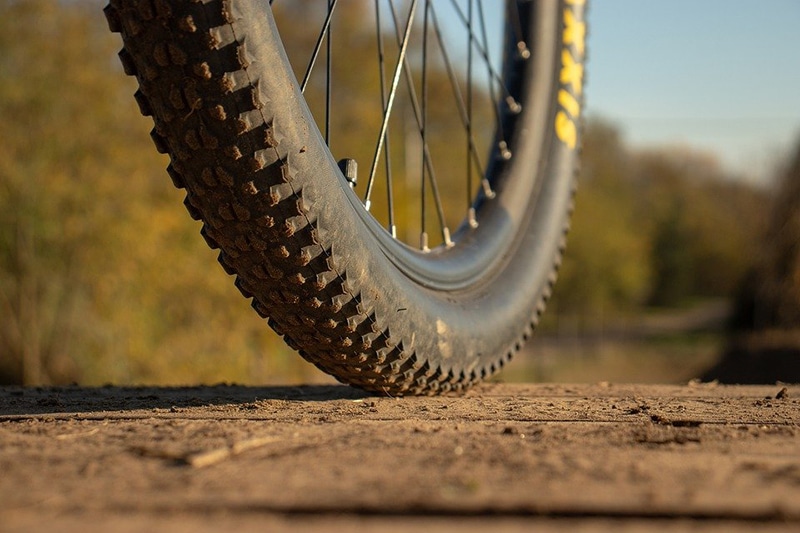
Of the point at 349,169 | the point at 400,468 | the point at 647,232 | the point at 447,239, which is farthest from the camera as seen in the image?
the point at 647,232

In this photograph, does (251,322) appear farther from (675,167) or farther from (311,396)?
(675,167)

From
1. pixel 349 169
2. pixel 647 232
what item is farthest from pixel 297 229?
pixel 647 232

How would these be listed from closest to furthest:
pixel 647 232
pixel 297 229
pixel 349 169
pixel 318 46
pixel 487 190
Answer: pixel 297 229
pixel 318 46
pixel 349 169
pixel 487 190
pixel 647 232

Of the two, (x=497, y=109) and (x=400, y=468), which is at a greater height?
(x=497, y=109)

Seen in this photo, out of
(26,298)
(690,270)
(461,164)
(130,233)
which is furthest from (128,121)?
(690,270)

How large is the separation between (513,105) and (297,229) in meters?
1.86

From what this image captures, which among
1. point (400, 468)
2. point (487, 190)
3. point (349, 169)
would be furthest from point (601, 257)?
point (400, 468)

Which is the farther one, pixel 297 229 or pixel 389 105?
pixel 389 105

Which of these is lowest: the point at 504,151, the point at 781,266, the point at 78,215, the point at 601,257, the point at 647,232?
the point at 504,151

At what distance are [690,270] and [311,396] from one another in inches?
1979

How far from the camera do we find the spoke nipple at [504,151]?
3.61 metres

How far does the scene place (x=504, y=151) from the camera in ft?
11.9

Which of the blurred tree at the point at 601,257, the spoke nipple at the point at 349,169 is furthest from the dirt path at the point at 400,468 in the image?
the blurred tree at the point at 601,257

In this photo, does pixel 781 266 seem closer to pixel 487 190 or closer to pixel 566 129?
pixel 566 129
